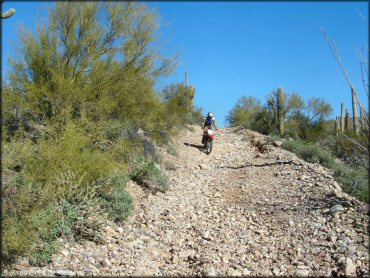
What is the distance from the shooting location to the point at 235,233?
24.6 feet

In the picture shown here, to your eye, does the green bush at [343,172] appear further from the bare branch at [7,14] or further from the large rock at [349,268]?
the bare branch at [7,14]

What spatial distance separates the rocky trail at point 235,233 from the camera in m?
5.93

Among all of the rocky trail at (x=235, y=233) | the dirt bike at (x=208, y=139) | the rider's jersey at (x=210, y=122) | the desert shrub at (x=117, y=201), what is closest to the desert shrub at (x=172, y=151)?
the dirt bike at (x=208, y=139)

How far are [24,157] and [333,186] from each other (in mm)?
6919

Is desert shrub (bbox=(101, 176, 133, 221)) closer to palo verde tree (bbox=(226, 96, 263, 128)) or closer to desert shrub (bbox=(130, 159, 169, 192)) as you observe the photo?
desert shrub (bbox=(130, 159, 169, 192))

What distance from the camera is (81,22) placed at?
11.1m

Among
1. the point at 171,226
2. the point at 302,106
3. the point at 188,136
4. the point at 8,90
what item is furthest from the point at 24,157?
the point at 302,106

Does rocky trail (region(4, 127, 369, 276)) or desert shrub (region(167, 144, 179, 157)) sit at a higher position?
desert shrub (region(167, 144, 179, 157))

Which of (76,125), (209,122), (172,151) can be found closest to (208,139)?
(209,122)

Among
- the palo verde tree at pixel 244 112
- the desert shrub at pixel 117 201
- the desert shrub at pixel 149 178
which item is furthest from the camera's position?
the palo verde tree at pixel 244 112

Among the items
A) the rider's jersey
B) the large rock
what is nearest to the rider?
the rider's jersey

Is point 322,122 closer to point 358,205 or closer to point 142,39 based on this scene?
point 142,39

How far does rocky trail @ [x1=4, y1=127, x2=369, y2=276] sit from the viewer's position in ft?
19.4

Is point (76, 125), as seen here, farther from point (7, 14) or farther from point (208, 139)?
point (208, 139)
